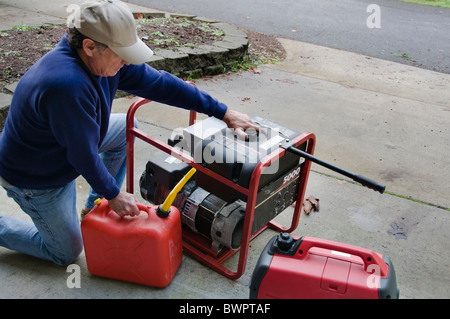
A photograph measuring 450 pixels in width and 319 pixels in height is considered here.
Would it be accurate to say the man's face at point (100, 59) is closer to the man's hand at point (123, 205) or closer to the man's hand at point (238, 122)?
the man's hand at point (123, 205)

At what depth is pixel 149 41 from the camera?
540 centimetres

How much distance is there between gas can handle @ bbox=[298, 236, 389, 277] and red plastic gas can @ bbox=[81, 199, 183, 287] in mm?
646

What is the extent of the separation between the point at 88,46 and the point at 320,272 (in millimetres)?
1333

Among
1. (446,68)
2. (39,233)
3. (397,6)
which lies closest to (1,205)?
(39,233)

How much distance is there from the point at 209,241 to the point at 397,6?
10.2 m

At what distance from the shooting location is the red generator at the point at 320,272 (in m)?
1.83

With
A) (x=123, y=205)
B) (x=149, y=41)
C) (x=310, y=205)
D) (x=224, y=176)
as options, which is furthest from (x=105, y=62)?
(x=149, y=41)

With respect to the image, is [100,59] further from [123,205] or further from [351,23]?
[351,23]

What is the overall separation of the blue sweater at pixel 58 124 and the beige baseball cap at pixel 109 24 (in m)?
0.16

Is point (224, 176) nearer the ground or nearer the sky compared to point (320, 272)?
nearer the sky

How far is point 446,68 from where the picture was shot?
673 cm

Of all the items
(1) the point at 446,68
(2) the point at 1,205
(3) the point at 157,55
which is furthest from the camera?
(1) the point at 446,68

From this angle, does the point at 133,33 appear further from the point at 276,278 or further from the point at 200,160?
the point at 276,278

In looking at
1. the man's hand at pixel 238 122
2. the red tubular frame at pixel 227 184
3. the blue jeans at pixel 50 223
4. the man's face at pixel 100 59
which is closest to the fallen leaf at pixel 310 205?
the red tubular frame at pixel 227 184
